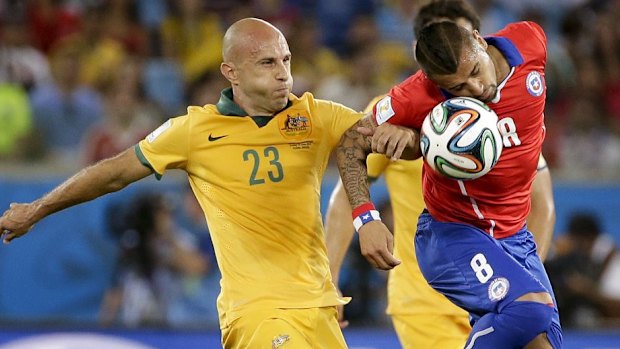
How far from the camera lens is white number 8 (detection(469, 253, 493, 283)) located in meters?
5.21

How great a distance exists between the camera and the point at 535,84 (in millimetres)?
5398

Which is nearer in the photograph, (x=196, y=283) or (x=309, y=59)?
(x=196, y=283)

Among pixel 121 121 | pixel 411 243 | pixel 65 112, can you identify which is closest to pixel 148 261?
pixel 121 121

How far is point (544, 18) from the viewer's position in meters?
12.6

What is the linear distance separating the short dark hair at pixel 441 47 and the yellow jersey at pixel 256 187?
2.23 feet

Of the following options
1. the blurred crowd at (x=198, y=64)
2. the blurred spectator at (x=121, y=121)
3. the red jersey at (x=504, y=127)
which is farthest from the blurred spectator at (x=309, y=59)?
the red jersey at (x=504, y=127)

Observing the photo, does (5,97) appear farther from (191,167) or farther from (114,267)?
(191,167)

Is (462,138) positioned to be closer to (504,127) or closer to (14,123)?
(504,127)

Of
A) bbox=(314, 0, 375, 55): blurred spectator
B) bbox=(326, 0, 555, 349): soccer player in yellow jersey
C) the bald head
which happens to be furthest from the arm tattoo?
bbox=(314, 0, 375, 55): blurred spectator

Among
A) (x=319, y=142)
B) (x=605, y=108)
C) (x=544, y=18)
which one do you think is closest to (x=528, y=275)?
(x=319, y=142)

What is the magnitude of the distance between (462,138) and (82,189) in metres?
1.80

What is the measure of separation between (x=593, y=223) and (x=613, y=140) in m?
1.40

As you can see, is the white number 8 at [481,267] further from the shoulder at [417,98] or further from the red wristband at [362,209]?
the shoulder at [417,98]

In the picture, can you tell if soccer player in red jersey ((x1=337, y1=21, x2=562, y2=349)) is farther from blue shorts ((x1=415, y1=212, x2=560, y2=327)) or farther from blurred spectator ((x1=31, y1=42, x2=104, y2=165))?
blurred spectator ((x1=31, y1=42, x2=104, y2=165))
